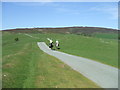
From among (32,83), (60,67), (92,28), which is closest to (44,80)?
(32,83)

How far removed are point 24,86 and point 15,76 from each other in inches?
124

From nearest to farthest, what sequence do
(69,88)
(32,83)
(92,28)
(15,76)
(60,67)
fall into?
(69,88) → (32,83) → (15,76) → (60,67) → (92,28)

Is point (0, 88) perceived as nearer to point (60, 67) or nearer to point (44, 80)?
point (44, 80)

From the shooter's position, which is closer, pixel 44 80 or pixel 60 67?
pixel 44 80

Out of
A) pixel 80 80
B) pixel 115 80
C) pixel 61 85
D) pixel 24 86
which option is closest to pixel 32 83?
pixel 24 86

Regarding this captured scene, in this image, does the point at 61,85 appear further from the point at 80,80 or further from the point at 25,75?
the point at 25,75

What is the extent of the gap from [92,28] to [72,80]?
12560 centimetres

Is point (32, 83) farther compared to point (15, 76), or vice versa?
point (15, 76)

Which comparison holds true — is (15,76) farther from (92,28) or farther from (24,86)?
(92,28)

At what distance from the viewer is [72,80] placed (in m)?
15.5

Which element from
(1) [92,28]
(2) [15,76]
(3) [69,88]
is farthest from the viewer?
(1) [92,28]

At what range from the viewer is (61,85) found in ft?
46.9

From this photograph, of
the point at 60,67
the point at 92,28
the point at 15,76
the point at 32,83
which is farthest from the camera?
the point at 92,28

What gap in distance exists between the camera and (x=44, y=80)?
620 inches
